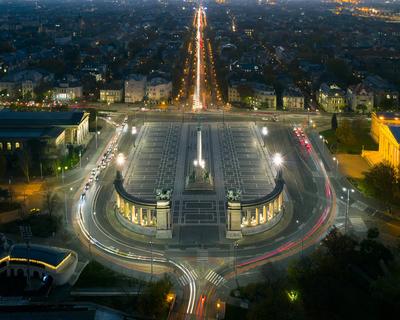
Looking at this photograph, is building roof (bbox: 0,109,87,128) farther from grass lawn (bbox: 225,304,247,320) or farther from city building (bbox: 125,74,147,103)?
grass lawn (bbox: 225,304,247,320)

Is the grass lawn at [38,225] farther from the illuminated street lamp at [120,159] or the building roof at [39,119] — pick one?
the building roof at [39,119]

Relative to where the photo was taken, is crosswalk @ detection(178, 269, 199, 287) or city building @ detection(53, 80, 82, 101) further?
city building @ detection(53, 80, 82, 101)

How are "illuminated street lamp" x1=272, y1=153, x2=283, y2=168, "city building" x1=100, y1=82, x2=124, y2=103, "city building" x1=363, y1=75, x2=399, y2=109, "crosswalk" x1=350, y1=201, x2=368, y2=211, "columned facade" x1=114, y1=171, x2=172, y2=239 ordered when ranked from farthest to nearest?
"city building" x1=100, y1=82, x2=124, y2=103
"city building" x1=363, y1=75, x2=399, y2=109
"illuminated street lamp" x1=272, y1=153, x2=283, y2=168
"crosswalk" x1=350, y1=201, x2=368, y2=211
"columned facade" x1=114, y1=171, x2=172, y2=239

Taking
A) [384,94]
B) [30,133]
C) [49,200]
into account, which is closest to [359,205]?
[49,200]

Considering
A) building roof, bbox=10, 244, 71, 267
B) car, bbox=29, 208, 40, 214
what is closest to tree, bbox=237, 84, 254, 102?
car, bbox=29, 208, 40, 214

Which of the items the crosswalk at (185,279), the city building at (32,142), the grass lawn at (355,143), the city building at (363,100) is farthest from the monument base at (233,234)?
the city building at (363,100)

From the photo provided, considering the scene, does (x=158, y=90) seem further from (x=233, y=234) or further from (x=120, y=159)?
(x=233, y=234)
